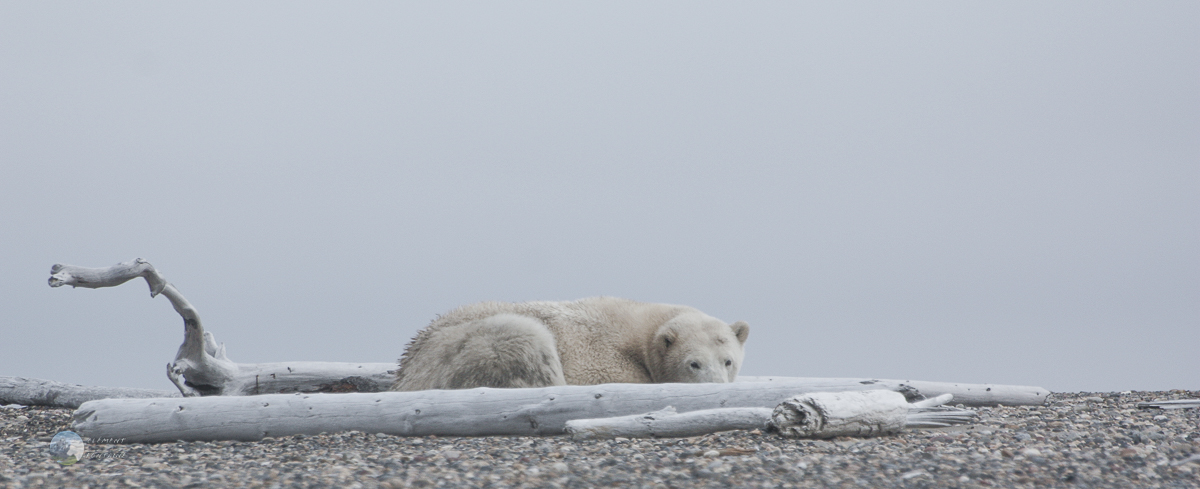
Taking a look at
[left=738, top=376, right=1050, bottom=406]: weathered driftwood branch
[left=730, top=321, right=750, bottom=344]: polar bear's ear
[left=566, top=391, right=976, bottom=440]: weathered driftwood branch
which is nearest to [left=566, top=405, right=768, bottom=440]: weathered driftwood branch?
[left=566, top=391, right=976, bottom=440]: weathered driftwood branch

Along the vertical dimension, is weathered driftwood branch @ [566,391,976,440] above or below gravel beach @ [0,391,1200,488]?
above

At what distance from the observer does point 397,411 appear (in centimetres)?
664

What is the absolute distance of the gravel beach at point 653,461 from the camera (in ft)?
16.4

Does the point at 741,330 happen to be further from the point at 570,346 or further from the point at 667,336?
the point at 570,346

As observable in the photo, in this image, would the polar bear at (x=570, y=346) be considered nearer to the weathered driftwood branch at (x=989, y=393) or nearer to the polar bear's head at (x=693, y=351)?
the polar bear's head at (x=693, y=351)

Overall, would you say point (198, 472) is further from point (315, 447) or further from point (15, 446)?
point (15, 446)

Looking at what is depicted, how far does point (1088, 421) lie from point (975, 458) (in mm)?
2638

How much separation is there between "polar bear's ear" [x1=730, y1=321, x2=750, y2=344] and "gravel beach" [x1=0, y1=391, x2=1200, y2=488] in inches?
78.8

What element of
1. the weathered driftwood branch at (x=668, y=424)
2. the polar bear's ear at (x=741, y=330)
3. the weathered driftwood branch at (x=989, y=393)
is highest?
the polar bear's ear at (x=741, y=330)

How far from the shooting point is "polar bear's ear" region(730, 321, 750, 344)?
827 cm

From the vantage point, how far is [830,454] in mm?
5605

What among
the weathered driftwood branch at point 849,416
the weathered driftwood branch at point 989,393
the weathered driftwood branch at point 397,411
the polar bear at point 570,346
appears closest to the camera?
the weathered driftwood branch at point 849,416

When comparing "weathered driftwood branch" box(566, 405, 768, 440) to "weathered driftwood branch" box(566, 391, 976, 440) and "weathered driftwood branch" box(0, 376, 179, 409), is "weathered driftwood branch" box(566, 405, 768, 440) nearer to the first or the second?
"weathered driftwood branch" box(566, 391, 976, 440)

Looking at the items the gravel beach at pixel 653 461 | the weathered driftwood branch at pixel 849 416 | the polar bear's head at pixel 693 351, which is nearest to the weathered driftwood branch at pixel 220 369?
the gravel beach at pixel 653 461
